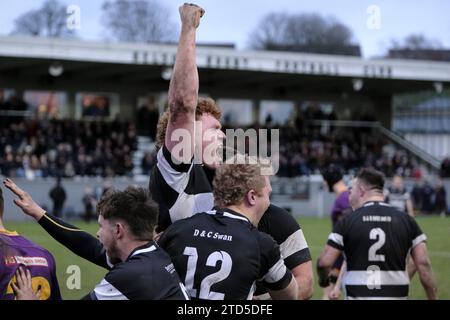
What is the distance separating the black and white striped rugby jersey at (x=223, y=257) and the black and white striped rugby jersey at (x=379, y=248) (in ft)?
9.93

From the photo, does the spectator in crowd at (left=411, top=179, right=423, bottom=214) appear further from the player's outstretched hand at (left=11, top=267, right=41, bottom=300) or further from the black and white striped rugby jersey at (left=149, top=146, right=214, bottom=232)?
the player's outstretched hand at (left=11, top=267, right=41, bottom=300)

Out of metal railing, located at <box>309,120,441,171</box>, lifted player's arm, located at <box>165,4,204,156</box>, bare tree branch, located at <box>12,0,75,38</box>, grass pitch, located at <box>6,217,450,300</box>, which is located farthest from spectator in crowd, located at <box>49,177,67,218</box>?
lifted player's arm, located at <box>165,4,204,156</box>

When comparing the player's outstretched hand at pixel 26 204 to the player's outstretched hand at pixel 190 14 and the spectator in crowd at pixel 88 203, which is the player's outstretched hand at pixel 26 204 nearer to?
the player's outstretched hand at pixel 190 14

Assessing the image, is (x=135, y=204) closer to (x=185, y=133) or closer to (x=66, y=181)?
(x=185, y=133)

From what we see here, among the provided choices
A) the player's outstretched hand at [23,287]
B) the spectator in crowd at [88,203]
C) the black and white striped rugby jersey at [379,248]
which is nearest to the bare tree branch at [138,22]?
the spectator in crowd at [88,203]

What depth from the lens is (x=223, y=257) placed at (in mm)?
3830

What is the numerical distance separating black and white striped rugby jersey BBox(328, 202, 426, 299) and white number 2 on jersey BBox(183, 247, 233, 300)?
3.23 metres

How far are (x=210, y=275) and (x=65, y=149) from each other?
26.3 meters

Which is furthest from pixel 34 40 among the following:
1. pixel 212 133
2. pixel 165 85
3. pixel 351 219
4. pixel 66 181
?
pixel 212 133

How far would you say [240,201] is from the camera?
396 cm

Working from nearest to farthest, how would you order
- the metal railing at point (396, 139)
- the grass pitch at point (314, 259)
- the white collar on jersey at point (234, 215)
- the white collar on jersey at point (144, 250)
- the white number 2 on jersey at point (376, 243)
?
the white collar on jersey at point (144, 250)
the white collar on jersey at point (234, 215)
the white number 2 on jersey at point (376, 243)
the grass pitch at point (314, 259)
the metal railing at point (396, 139)

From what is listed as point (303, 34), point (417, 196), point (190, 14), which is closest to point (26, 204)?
point (190, 14)

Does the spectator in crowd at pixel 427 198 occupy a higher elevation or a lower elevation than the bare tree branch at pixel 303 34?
lower

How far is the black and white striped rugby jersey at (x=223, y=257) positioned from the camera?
3.83m
